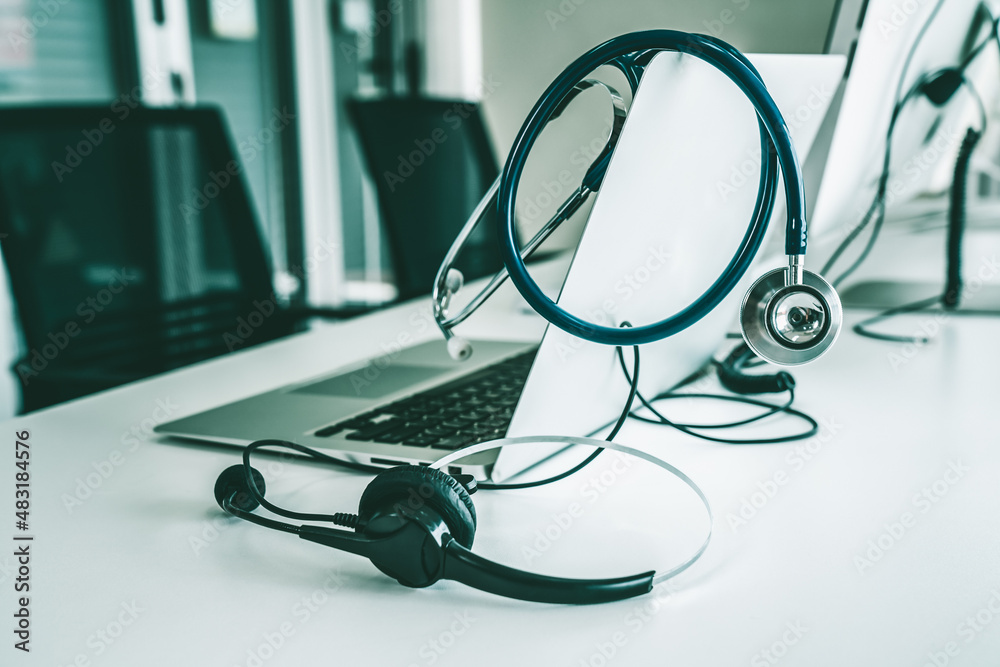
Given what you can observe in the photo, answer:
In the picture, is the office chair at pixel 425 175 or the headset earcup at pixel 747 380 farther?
the office chair at pixel 425 175

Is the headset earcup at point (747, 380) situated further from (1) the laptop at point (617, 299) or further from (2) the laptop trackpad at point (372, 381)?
(2) the laptop trackpad at point (372, 381)

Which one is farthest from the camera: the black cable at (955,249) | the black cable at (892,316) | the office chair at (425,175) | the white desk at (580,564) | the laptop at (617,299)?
the office chair at (425,175)

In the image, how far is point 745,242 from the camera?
0.53 meters

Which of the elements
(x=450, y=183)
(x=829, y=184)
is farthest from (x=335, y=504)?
(x=450, y=183)

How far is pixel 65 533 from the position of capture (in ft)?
1.58

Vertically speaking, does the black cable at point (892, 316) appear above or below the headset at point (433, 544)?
below

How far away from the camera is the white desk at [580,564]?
0.36m

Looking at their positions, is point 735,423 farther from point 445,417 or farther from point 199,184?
point 199,184

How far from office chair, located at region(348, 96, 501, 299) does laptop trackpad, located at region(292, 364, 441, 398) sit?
772 millimetres

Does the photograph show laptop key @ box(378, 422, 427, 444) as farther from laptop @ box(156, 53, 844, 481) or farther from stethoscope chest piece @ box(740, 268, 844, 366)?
stethoscope chest piece @ box(740, 268, 844, 366)

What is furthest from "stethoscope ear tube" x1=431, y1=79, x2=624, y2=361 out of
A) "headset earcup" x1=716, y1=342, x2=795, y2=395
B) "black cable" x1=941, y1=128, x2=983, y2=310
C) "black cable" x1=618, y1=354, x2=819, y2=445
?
"black cable" x1=941, y1=128, x2=983, y2=310

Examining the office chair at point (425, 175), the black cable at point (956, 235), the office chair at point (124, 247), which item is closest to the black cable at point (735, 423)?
the black cable at point (956, 235)

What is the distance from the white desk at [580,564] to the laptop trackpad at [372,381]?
0.16 m

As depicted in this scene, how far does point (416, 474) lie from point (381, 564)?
47mm
